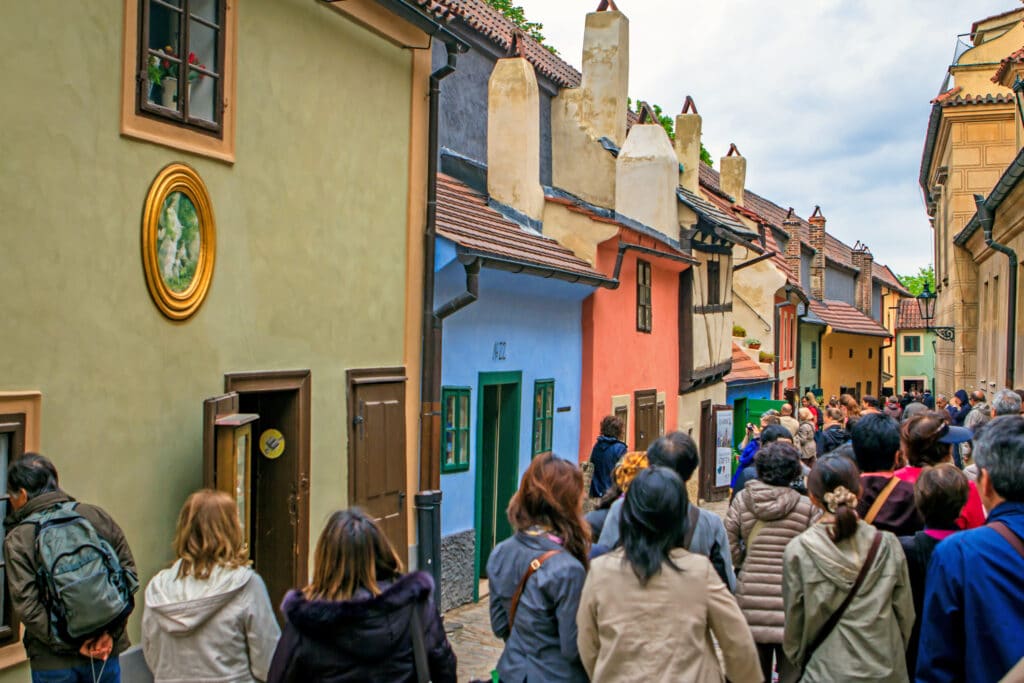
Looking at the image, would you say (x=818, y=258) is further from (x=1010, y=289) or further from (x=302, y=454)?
(x=302, y=454)

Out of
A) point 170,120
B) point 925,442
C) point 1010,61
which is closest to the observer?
point 925,442

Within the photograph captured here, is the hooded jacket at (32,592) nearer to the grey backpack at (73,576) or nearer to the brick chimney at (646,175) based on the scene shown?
the grey backpack at (73,576)

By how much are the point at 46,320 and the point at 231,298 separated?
1941 mm

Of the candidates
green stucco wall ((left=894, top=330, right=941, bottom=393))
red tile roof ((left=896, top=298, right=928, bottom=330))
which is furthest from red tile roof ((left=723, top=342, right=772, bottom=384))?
green stucco wall ((left=894, top=330, right=941, bottom=393))

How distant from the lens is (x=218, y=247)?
26.0 ft

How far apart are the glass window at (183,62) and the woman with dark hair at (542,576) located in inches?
142

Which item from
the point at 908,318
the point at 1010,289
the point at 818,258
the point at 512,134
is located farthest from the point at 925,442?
the point at 908,318

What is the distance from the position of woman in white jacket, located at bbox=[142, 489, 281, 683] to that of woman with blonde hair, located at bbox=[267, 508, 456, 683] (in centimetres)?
68

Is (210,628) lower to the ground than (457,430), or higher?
lower

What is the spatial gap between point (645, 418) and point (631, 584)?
47.1 ft

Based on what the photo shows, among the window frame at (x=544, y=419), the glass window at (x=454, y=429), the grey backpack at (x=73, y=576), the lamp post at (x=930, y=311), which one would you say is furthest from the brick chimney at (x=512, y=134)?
the lamp post at (x=930, y=311)

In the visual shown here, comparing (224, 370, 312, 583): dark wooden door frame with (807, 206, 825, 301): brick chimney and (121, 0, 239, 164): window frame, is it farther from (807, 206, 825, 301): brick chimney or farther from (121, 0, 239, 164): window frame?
(807, 206, 825, 301): brick chimney

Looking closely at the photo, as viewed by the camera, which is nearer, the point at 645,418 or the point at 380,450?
the point at 380,450

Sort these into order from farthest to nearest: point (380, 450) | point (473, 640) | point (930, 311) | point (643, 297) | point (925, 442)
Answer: point (930, 311) < point (643, 297) < point (473, 640) < point (380, 450) < point (925, 442)
